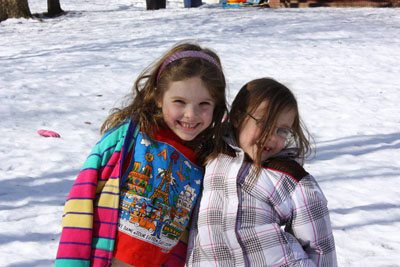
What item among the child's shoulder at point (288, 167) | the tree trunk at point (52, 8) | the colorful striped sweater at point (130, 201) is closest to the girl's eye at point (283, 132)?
the child's shoulder at point (288, 167)

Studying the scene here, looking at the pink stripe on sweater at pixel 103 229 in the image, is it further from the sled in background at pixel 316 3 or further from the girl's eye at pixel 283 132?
the sled in background at pixel 316 3

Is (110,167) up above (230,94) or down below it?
above

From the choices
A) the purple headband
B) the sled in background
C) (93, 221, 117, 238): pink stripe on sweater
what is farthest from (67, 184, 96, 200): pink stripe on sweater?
the sled in background

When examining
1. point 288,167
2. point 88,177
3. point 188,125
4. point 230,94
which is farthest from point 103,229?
point 230,94

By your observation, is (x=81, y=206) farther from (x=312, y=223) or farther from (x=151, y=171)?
(x=312, y=223)

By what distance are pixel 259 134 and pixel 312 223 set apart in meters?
0.41

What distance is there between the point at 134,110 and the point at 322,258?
1006 mm

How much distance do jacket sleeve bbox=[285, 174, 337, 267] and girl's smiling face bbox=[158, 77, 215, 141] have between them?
483 mm

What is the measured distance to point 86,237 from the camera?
1.79 metres

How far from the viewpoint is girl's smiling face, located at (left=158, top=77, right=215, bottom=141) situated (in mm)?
1969

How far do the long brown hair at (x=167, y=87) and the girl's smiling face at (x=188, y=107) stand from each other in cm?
3

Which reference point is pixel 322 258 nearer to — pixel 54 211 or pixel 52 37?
pixel 54 211

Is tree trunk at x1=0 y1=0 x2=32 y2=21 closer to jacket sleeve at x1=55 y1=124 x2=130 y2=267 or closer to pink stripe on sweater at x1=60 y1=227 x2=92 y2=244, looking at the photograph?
jacket sleeve at x1=55 y1=124 x2=130 y2=267

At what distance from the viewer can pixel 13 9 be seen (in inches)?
526
